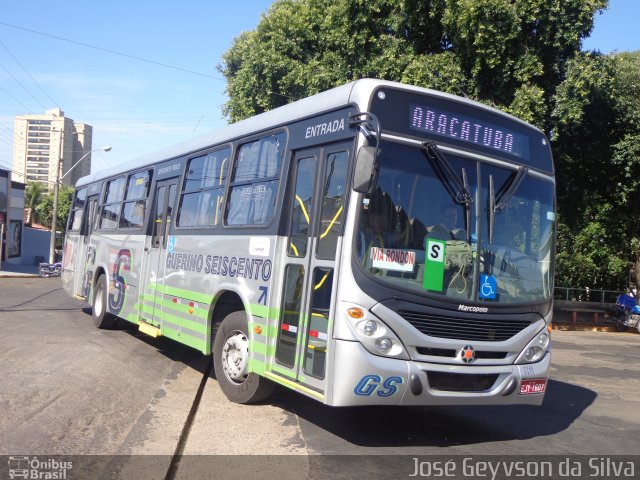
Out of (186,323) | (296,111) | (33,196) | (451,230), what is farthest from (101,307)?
(33,196)

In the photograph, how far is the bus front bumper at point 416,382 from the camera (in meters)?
5.30

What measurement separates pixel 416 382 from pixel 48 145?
146078 millimetres

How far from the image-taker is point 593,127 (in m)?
16.9

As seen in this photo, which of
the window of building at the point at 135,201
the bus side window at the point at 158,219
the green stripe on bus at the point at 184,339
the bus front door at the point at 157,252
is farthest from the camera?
the window of building at the point at 135,201

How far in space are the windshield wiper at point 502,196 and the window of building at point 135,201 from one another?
627 cm

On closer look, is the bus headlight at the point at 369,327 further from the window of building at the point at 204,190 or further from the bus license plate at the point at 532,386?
the window of building at the point at 204,190

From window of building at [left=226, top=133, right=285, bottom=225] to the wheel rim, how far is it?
51.2 inches

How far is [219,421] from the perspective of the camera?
254 inches

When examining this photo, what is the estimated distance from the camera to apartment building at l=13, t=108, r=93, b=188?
93.2 meters

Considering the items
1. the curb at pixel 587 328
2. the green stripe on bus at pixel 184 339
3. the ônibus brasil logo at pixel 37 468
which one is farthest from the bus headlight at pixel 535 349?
the curb at pixel 587 328

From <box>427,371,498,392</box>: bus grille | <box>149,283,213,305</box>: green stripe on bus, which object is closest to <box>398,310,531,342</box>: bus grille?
<box>427,371,498,392</box>: bus grille

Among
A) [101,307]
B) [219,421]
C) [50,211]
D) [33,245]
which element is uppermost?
[50,211]

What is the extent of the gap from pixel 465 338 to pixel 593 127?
1321 centimetres

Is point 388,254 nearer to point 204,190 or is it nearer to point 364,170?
point 364,170
